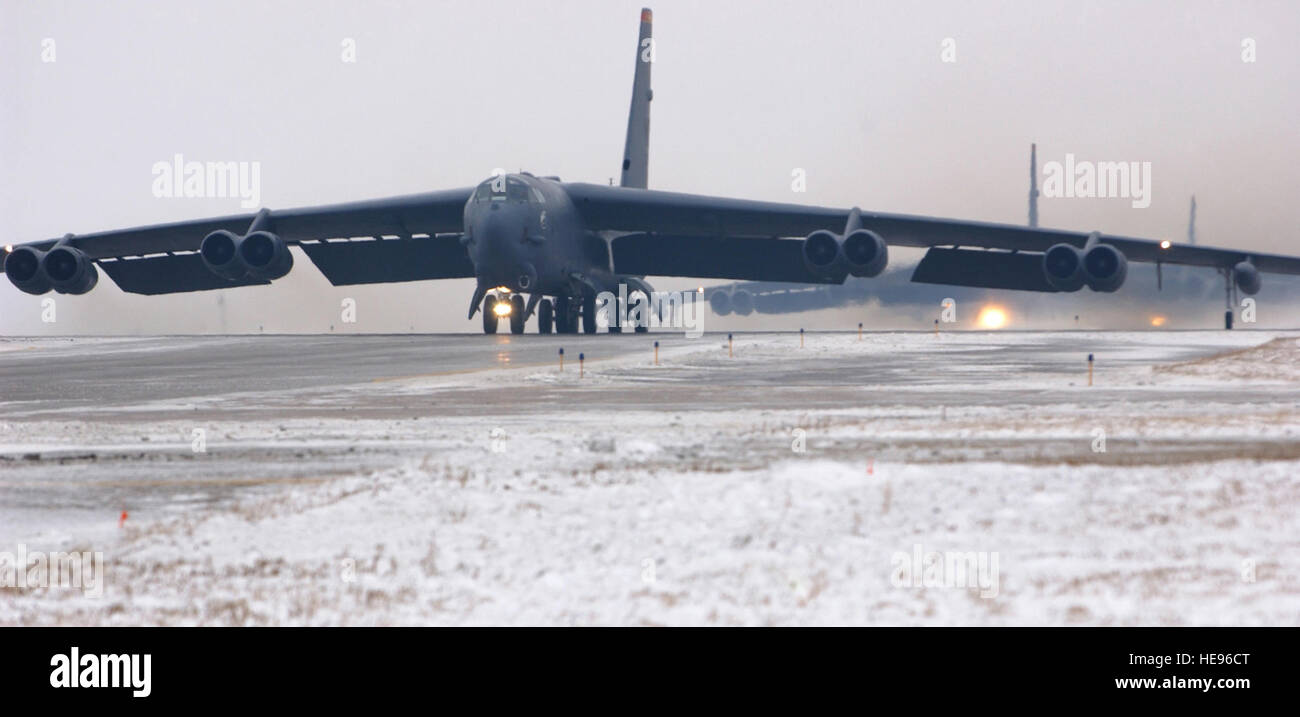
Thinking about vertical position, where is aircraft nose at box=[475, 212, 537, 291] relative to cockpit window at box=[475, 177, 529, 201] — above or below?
below

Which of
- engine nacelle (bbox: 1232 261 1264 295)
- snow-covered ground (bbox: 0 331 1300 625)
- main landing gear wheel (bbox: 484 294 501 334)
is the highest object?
engine nacelle (bbox: 1232 261 1264 295)

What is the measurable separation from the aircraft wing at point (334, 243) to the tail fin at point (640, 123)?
7.99 meters

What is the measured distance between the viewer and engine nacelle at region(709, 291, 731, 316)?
90.2 meters

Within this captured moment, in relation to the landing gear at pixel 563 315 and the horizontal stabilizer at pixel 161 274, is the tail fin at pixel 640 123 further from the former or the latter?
the horizontal stabilizer at pixel 161 274

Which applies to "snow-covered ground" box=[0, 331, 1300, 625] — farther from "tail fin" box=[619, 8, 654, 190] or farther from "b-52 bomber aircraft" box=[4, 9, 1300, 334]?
"tail fin" box=[619, 8, 654, 190]

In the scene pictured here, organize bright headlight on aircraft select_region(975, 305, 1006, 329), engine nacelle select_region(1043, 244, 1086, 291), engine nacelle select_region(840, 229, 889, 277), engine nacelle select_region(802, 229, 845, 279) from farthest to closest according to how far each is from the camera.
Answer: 1. bright headlight on aircraft select_region(975, 305, 1006, 329)
2. engine nacelle select_region(1043, 244, 1086, 291)
3. engine nacelle select_region(802, 229, 845, 279)
4. engine nacelle select_region(840, 229, 889, 277)

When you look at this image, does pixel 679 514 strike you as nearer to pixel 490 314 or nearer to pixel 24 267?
pixel 490 314

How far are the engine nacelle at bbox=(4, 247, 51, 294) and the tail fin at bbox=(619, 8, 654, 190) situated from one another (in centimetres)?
2126

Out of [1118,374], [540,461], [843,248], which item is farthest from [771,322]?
[540,461]

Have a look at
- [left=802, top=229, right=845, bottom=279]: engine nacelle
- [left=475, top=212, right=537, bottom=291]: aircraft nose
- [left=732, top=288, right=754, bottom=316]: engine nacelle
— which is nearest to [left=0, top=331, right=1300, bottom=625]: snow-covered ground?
[left=475, top=212, right=537, bottom=291]: aircraft nose

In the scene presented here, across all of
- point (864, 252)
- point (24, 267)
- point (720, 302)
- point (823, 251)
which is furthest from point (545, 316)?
point (720, 302)

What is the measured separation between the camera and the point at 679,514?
7887 mm
